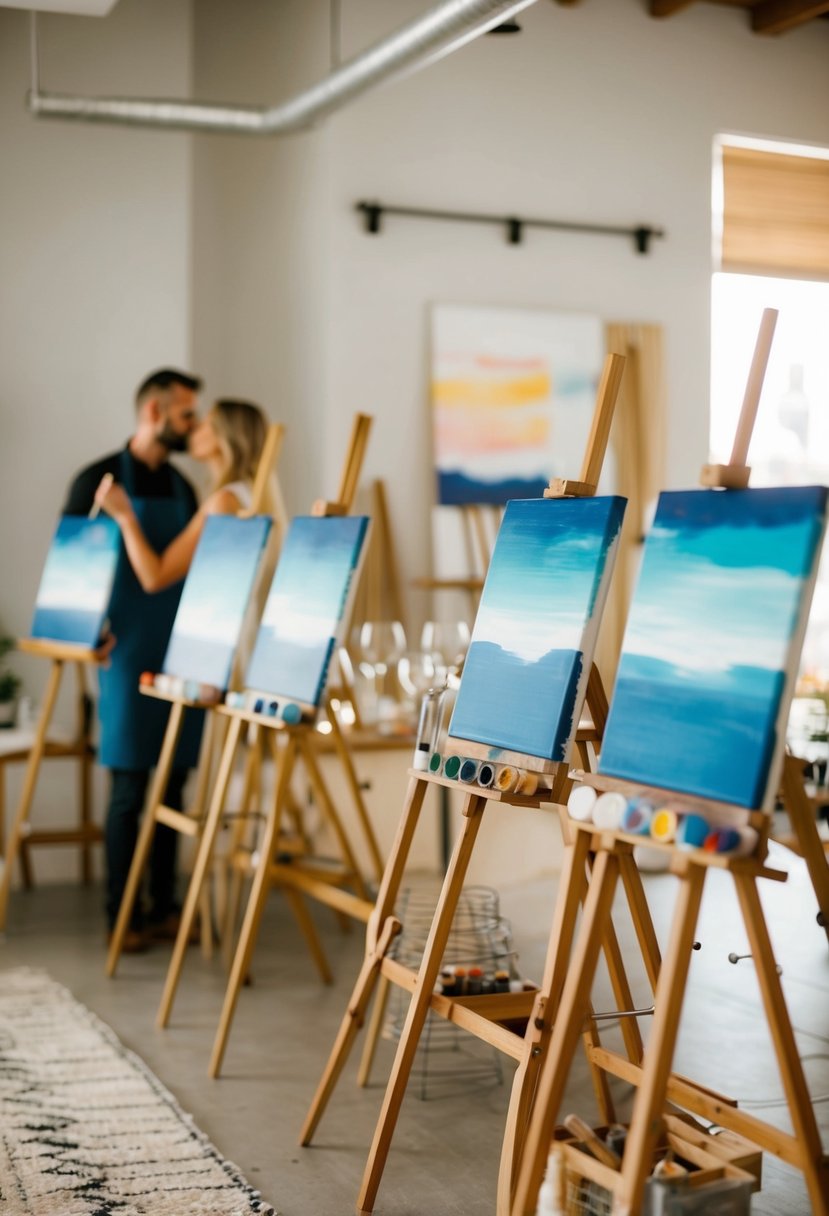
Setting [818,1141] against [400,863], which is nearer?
[818,1141]

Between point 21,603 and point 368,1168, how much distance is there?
141 inches

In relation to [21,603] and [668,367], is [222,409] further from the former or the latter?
[668,367]

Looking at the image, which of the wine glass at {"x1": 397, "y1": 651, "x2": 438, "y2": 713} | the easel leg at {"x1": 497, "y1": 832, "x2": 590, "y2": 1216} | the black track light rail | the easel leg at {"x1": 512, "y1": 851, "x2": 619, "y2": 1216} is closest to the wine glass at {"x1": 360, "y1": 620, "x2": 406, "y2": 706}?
the wine glass at {"x1": 397, "y1": 651, "x2": 438, "y2": 713}

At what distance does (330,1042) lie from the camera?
3.53m

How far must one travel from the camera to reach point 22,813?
14.9 ft

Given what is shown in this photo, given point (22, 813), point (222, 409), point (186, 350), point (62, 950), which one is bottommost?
point (62, 950)

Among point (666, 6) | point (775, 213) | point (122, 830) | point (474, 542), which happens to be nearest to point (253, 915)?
point (122, 830)

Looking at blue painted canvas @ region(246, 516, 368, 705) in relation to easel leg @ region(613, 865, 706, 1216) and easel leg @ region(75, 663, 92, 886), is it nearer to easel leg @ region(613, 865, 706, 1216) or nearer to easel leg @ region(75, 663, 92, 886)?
easel leg @ region(613, 865, 706, 1216)

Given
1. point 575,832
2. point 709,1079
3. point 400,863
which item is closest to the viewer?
point 575,832

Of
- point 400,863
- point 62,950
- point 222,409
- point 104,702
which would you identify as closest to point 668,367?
point 222,409

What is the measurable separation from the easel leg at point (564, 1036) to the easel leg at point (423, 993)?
1.40 ft

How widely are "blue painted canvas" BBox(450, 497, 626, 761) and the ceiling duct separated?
2.42 meters

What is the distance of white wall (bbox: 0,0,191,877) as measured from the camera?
555cm

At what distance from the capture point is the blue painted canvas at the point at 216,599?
383cm
